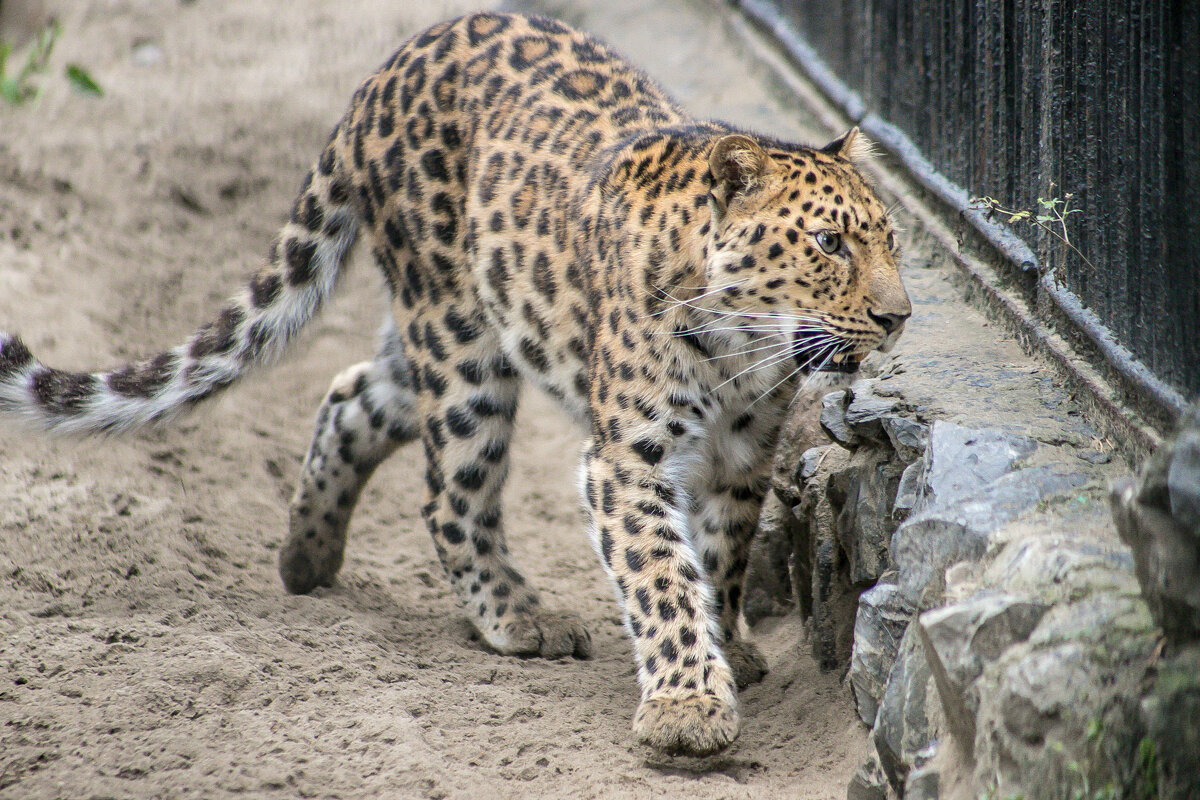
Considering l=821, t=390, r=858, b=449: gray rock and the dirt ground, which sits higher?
l=821, t=390, r=858, b=449: gray rock

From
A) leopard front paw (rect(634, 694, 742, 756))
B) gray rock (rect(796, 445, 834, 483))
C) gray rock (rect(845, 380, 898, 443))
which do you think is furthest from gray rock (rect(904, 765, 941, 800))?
gray rock (rect(796, 445, 834, 483))

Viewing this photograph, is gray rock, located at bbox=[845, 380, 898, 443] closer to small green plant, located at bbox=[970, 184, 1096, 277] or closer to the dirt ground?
small green plant, located at bbox=[970, 184, 1096, 277]

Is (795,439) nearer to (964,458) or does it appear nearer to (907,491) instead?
(907,491)

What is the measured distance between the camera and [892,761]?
3459mm

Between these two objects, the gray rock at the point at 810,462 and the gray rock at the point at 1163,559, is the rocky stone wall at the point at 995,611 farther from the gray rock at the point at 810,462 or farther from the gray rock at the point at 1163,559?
the gray rock at the point at 810,462

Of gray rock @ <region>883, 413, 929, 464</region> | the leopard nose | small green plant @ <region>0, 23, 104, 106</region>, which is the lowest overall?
gray rock @ <region>883, 413, 929, 464</region>

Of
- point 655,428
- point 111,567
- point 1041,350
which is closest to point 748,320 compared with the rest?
point 655,428

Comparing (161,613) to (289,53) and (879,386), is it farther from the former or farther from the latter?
(289,53)

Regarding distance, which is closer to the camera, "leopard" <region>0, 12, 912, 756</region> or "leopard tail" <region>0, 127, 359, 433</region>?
"leopard" <region>0, 12, 912, 756</region>

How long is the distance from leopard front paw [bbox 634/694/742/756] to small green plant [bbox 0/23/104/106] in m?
7.22

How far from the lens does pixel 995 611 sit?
9.92 feet

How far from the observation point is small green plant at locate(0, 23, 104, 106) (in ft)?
30.3

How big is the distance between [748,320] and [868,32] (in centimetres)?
354

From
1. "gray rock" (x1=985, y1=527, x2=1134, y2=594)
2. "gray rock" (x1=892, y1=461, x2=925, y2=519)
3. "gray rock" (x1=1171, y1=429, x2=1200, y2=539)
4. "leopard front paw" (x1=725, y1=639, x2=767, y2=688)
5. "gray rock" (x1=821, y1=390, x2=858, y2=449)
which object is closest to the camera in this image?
"gray rock" (x1=1171, y1=429, x2=1200, y2=539)
